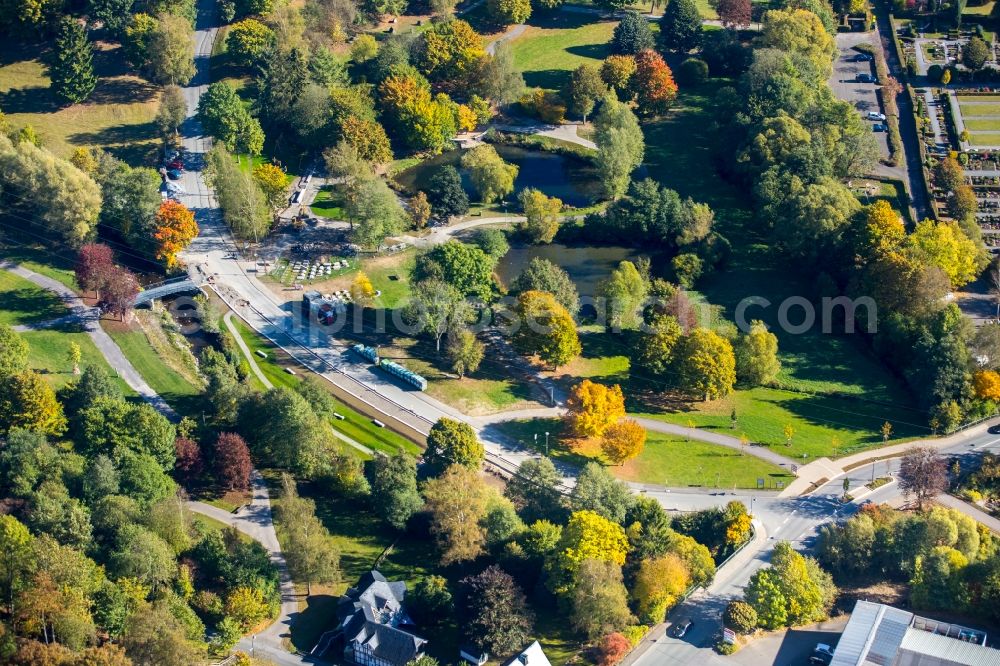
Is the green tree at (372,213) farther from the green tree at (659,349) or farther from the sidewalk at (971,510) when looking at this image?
the sidewalk at (971,510)

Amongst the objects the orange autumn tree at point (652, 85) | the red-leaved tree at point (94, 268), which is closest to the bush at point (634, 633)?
the red-leaved tree at point (94, 268)

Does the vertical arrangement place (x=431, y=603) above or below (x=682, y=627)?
above

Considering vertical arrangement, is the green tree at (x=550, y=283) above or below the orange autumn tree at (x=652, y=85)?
below

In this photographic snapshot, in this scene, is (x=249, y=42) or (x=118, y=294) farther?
(x=249, y=42)

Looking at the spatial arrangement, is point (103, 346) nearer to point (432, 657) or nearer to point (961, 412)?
point (432, 657)

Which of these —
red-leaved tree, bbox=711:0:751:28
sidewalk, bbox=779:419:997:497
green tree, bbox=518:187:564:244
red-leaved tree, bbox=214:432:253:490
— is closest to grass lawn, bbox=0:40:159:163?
green tree, bbox=518:187:564:244

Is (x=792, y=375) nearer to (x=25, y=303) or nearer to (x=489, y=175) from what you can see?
(x=489, y=175)

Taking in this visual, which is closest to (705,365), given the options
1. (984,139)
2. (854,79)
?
(984,139)

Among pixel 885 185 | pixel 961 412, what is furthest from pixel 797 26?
pixel 961 412
